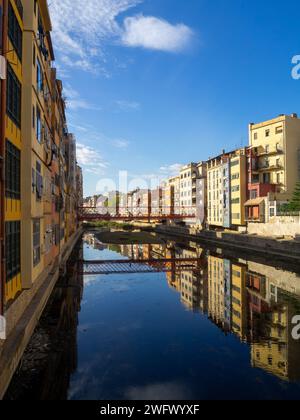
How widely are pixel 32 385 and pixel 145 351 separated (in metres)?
5.79

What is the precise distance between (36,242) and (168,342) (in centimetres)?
969

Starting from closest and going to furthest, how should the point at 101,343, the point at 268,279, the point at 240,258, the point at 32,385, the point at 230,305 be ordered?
the point at 32,385 → the point at 101,343 → the point at 230,305 → the point at 268,279 → the point at 240,258

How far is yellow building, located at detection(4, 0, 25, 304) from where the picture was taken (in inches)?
536

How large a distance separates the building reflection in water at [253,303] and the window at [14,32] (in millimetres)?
18381

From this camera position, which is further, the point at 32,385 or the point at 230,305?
the point at 230,305

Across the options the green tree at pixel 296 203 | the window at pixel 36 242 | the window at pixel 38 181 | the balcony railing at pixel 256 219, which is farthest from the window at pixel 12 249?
the balcony railing at pixel 256 219

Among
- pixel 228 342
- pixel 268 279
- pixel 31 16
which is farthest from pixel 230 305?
pixel 31 16

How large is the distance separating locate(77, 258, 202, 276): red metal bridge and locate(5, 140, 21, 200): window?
23.1 m

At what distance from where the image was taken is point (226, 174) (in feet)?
238
